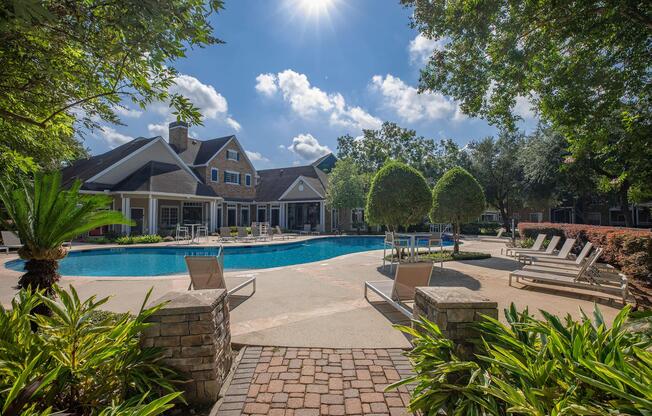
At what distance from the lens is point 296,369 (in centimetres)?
342

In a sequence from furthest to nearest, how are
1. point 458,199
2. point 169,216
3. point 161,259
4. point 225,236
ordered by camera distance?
point 169,216 < point 225,236 < point 161,259 < point 458,199

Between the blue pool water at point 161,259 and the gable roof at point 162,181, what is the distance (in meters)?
5.59

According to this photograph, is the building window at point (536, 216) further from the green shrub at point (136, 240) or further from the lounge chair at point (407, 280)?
the green shrub at point (136, 240)

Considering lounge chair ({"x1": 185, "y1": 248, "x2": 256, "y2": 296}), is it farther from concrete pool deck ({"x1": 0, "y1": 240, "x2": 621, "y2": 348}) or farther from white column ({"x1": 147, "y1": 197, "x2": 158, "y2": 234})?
white column ({"x1": 147, "y1": 197, "x2": 158, "y2": 234})

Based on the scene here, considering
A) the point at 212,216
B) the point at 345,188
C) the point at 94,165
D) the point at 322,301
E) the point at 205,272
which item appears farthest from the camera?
the point at 345,188

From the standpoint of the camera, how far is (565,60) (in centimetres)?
781

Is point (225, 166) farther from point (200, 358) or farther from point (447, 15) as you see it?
point (200, 358)

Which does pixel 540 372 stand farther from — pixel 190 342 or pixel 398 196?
pixel 398 196

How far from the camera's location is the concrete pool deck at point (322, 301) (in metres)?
4.33

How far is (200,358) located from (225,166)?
2878cm

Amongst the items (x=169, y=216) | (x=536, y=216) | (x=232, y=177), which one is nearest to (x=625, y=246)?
(x=169, y=216)

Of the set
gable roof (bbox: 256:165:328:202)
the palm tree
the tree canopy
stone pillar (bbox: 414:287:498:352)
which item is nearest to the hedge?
stone pillar (bbox: 414:287:498:352)

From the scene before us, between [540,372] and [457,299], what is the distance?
98cm

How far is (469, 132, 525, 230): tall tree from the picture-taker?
2983 centimetres
